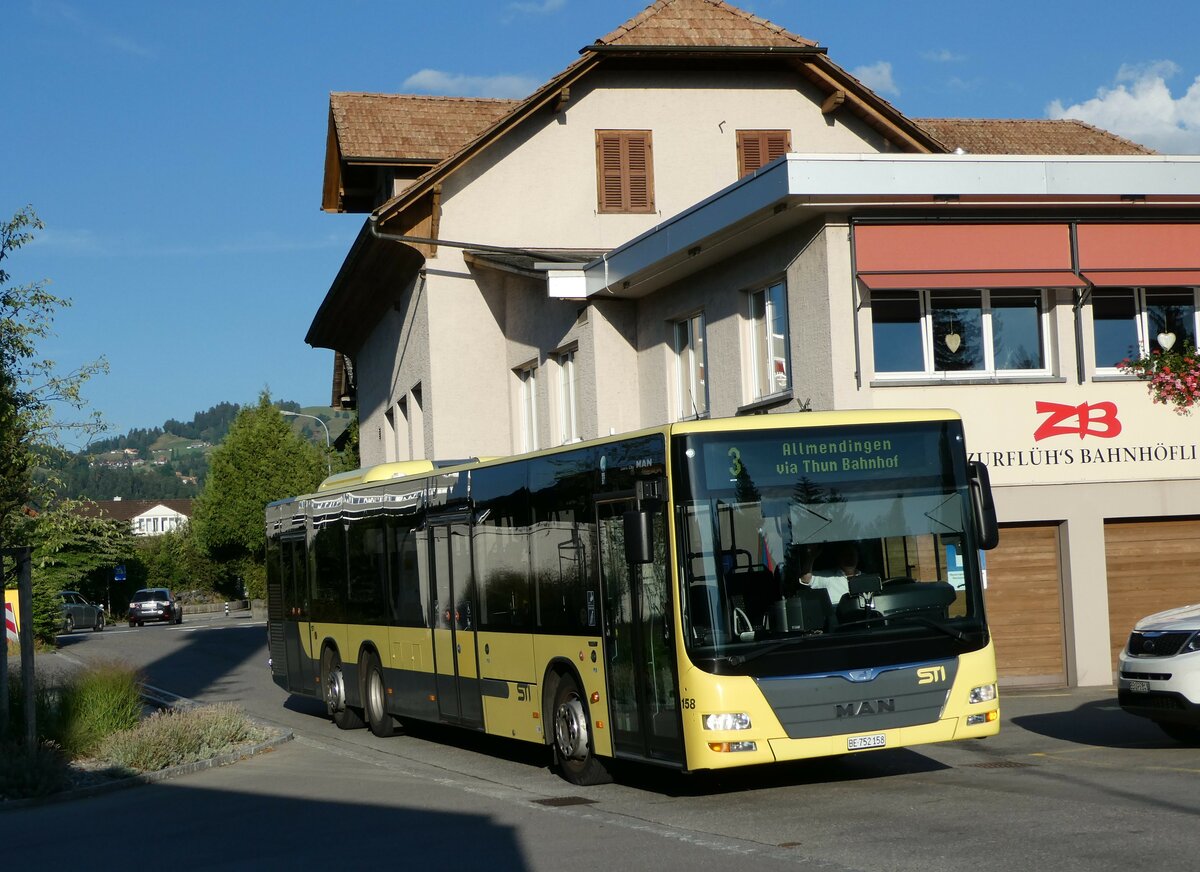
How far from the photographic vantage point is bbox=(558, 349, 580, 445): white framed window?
26.3 m

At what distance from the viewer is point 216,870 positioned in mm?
9781

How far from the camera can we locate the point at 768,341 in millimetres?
20375

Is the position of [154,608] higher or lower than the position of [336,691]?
lower

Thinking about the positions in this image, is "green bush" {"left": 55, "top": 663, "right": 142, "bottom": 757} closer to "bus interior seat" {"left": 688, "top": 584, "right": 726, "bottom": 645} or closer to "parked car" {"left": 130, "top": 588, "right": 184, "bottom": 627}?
"bus interior seat" {"left": 688, "top": 584, "right": 726, "bottom": 645}

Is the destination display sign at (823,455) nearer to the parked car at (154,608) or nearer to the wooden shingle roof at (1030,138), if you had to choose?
the wooden shingle roof at (1030,138)

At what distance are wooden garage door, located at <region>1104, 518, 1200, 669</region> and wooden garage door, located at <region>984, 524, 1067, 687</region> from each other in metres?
0.73

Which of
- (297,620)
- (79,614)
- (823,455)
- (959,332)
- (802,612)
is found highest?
(959,332)

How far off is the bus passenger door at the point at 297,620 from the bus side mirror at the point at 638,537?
410 inches

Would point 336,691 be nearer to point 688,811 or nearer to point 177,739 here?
point 177,739

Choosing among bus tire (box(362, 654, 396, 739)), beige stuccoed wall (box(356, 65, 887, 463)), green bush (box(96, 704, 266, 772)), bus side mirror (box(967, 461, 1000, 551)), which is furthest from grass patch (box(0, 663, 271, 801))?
beige stuccoed wall (box(356, 65, 887, 463))

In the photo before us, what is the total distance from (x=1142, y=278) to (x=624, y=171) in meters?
12.3

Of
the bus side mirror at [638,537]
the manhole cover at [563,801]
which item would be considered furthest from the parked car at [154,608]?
the bus side mirror at [638,537]

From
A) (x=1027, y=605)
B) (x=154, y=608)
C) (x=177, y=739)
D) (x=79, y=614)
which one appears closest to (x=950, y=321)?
(x=1027, y=605)

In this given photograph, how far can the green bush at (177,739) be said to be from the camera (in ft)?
50.7
